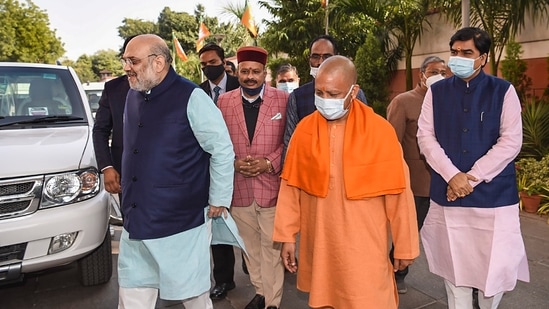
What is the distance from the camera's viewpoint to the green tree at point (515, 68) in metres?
8.19

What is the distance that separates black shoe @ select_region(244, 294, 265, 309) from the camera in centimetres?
357

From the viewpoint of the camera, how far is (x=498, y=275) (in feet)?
9.45

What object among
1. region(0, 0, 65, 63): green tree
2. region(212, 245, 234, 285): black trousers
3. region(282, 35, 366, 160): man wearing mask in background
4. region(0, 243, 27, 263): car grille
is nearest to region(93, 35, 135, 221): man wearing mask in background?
region(0, 243, 27, 263): car grille

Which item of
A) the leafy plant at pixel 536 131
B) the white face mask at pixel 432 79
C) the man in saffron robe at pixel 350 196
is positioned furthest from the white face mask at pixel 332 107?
the leafy plant at pixel 536 131

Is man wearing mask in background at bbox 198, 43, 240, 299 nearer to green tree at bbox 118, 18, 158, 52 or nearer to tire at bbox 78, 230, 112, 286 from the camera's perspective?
tire at bbox 78, 230, 112, 286

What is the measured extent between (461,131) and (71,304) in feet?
10.8

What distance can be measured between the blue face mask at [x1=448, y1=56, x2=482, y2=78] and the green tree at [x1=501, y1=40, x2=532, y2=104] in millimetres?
6024

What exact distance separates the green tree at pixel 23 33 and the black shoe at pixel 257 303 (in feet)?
85.6

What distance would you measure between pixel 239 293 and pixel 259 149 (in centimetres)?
135

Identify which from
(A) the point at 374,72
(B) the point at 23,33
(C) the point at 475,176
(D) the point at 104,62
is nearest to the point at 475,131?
(C) the point at 475,176

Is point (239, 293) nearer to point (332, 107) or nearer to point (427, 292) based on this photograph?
point (427, 292)

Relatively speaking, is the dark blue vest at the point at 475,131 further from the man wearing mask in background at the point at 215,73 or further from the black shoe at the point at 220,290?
the man wearing mask in background at the point at 215,73

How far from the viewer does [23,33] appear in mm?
26844

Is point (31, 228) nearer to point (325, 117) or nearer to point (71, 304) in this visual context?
point (71, 304)
